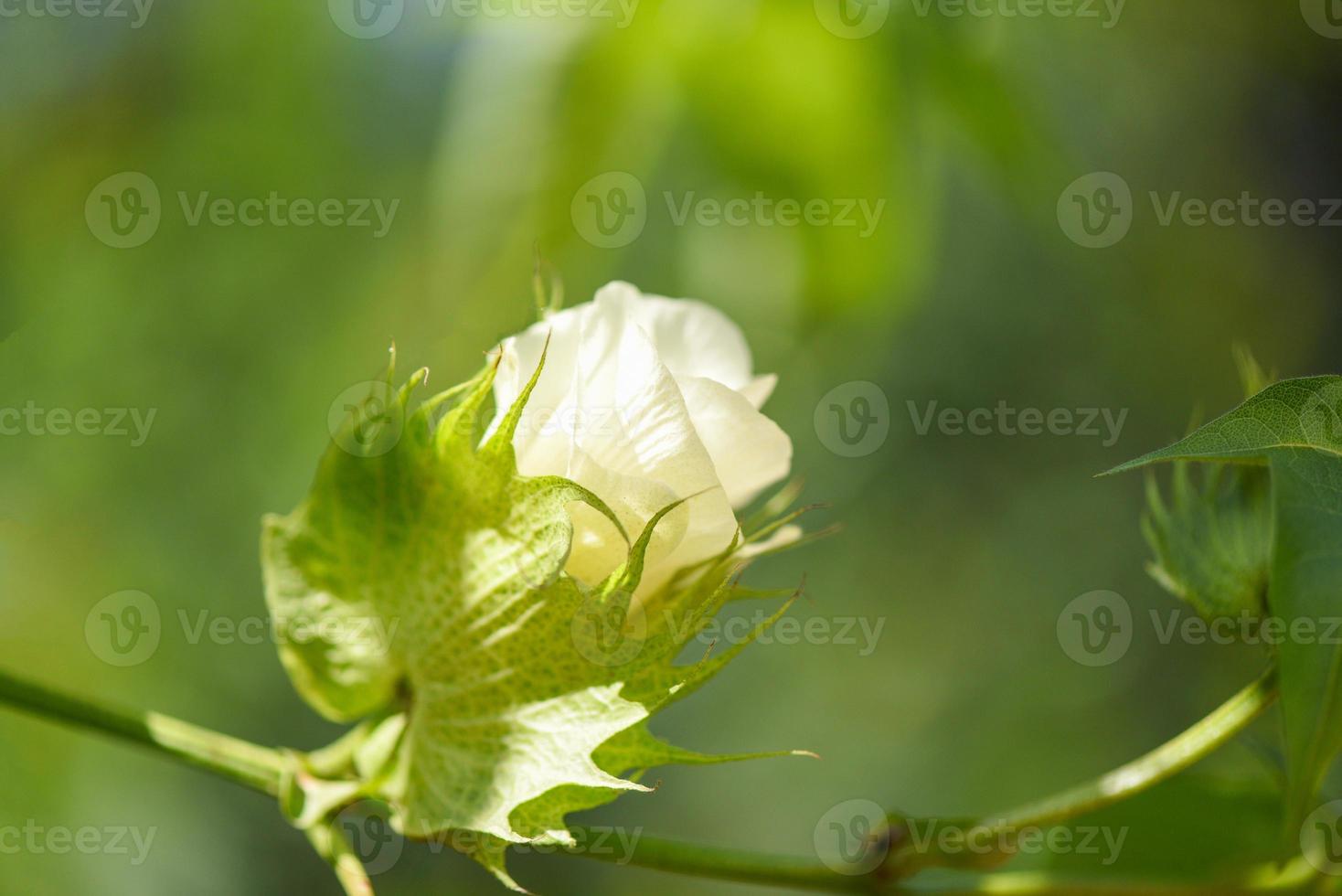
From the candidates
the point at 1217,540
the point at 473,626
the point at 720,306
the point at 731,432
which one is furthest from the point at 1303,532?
the point at 720,306

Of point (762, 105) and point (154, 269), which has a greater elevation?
point (154, 269)

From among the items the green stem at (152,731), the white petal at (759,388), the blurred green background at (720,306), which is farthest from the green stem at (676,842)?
the white petal at (759,388)

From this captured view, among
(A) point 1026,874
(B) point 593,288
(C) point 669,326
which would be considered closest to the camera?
(C) point 669,326

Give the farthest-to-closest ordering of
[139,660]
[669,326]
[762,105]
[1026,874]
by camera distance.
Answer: [139,660] < [762,105] < [1026,874] < [669,326]

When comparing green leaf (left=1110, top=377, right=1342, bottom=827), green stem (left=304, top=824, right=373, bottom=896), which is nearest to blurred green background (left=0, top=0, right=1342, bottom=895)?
Answer: green leaf (left=1110, top=377, right=1342, bottom=827)

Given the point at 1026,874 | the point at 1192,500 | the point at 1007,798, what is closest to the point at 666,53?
the point at 1192,500

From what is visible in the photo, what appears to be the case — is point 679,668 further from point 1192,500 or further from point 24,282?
point 24,282
